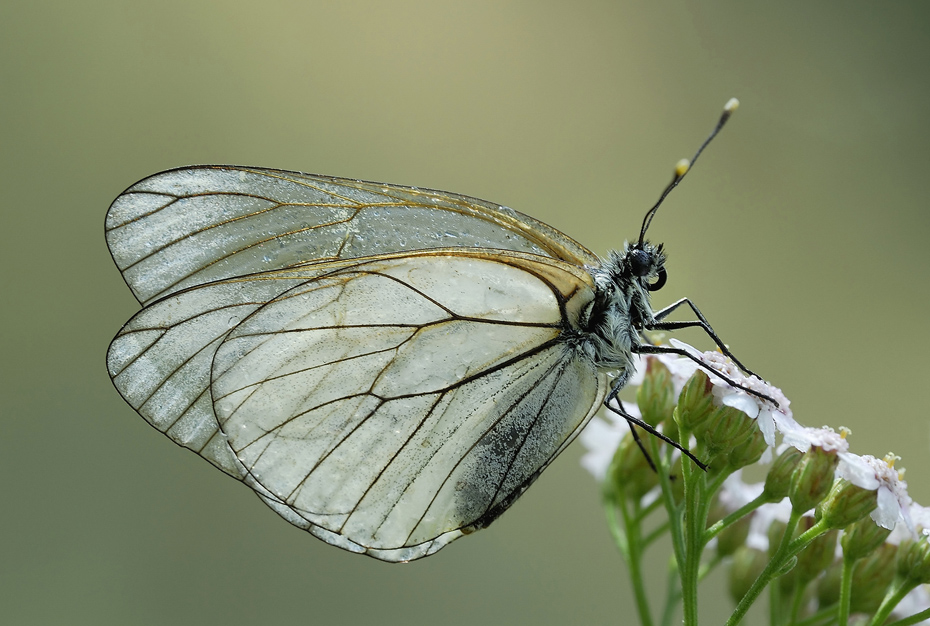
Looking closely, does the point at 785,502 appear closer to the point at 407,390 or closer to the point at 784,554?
the point at 784,554

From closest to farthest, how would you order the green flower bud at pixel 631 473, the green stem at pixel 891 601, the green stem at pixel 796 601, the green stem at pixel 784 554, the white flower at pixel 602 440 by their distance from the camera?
the green stem at pixel 784 554
the green stem at pixel 891 601
the green stem at pixel 796 601
the green flower bud at pixel 631 473
the white flower at pixel 602 440

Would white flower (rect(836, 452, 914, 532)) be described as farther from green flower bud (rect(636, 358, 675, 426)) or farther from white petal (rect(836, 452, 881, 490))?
green flower bud (rect(636, 358, 675, 426))

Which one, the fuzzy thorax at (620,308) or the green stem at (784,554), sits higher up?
the fuzzy thorax at (620,308)

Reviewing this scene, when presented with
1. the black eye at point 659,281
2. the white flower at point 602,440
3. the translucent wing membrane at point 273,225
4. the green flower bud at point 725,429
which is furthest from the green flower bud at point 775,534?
the translucent wing membrane at point 273,225

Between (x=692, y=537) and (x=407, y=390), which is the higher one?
(x=407, y=390)

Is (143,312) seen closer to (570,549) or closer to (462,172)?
(570,549)

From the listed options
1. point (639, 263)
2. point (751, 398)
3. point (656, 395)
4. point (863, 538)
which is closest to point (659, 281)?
point (639, 263)

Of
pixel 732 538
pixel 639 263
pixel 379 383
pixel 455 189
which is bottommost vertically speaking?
pixel 379 383

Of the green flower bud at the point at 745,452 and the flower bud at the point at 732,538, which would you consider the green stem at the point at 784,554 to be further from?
Result: the flower bud at the point at 732,538
